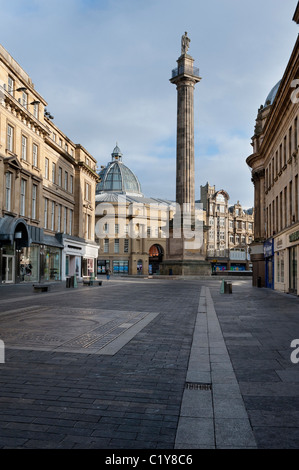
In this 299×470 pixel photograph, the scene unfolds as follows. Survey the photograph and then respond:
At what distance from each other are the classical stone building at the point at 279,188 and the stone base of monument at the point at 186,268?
51.5 ft

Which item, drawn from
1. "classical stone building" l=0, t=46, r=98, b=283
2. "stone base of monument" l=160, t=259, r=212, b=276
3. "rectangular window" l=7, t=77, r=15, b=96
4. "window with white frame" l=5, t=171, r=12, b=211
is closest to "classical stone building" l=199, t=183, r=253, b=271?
"stone base of monument" l=160, t=259, r=212, b=276

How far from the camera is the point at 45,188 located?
4069cm

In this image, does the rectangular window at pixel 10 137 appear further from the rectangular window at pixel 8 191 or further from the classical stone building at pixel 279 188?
the classical stone building at pixel 279 188

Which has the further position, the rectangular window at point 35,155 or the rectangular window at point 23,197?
the rectangular window at point 35,155

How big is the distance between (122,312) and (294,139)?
1505 cm

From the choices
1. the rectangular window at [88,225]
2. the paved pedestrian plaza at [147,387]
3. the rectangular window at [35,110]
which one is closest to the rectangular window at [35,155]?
the rectangular window at [35,110]

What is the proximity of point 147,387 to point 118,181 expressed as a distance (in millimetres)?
102819

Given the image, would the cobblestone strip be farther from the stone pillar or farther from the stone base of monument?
the stone pillar

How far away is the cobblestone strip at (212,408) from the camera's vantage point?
3.92 m

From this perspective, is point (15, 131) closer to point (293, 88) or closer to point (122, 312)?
point (293, 88)

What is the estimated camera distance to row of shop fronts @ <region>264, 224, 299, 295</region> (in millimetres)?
23953

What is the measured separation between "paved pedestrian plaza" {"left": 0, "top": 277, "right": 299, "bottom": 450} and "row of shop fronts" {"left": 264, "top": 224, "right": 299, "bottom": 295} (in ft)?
45.7

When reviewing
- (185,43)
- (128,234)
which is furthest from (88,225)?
(128,234)
